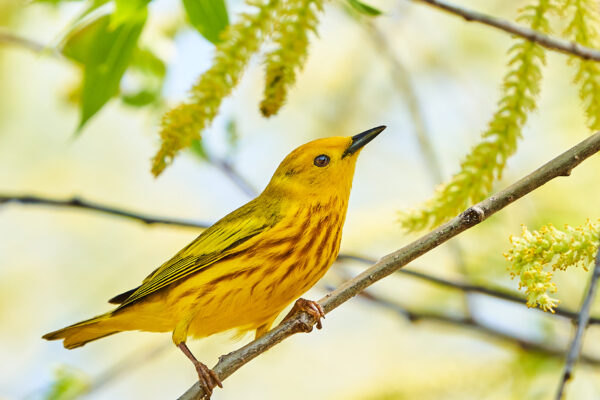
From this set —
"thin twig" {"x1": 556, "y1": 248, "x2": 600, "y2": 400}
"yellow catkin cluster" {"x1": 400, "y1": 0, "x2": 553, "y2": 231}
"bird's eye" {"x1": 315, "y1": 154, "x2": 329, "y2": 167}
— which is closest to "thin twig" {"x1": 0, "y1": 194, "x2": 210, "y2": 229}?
"bird's eye" {"x1": 315, "y1": 154, "x2": 329, "y2": 167}

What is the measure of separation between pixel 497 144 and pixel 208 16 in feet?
4.00

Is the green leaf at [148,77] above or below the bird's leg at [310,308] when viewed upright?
above

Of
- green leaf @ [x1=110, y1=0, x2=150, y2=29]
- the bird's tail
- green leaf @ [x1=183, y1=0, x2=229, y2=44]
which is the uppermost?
the bird's tail

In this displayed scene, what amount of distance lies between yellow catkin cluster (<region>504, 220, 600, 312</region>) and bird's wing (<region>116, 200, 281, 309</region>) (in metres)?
2.09

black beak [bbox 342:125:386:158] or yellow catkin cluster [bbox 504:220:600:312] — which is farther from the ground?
black beak [bbox 342:125:386:158]

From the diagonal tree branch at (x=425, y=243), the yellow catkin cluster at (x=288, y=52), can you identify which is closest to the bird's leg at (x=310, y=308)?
the diagonal tree branch at (x=425, y=243)

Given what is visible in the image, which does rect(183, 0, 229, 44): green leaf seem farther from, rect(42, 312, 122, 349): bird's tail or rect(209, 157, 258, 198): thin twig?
rect(209, 157, 258, 198): thin twig

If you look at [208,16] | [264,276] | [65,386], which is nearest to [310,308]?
[264,276]

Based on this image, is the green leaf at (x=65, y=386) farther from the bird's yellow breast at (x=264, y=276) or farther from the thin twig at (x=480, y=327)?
the thin twig at (x=480, y=327)

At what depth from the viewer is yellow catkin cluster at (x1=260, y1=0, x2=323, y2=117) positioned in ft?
8.75

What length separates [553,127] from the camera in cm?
643

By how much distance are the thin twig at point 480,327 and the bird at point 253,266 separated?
2.90 ft

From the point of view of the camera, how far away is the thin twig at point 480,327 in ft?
15.3

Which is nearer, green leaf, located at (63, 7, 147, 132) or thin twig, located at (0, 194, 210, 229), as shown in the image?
green leaf, located at (63, 7, 147, 132)
